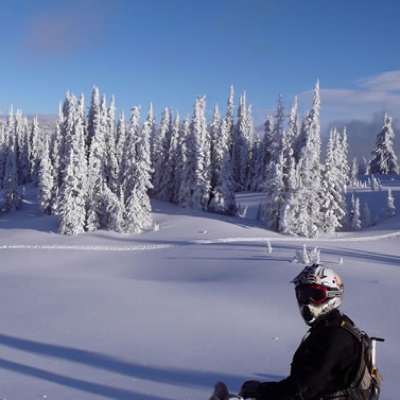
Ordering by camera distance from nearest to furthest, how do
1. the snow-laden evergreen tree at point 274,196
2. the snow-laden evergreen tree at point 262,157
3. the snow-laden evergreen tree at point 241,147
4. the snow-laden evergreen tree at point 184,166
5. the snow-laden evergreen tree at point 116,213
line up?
the snow-laden evergreen tree at point 116,213, the snow-laden evergreen tree at point 274,196, the snow-laden evergreen tree at point 184,166, the snow-laden evergreen tree at point 262,157, the snow-laden evergreen tree at point 241,147

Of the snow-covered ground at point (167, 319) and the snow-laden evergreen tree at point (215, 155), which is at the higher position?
the snow-laden evergreen tree at point (215, 155)

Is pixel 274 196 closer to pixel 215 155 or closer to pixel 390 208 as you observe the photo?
pixel 215 155

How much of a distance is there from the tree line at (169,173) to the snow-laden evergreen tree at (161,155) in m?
0.14

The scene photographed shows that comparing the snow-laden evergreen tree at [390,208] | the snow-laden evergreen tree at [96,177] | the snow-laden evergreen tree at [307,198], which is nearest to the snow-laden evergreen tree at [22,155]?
the snow-laden evergreen tree at [96,177]

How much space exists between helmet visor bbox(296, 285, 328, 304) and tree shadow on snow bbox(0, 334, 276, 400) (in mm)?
5907

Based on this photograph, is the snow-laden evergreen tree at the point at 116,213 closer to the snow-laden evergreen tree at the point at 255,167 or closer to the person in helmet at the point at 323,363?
the snow-laden evergreen tree at the point at 255,167

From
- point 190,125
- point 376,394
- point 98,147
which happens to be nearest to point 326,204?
point 190,125

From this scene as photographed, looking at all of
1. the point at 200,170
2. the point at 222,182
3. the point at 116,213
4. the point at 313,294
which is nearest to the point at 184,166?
the point at 200,170

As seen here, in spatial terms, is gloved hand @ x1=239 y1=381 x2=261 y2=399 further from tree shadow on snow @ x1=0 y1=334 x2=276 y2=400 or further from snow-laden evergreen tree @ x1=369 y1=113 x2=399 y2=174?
snow-laden evergreen tree @ x1=369 y1=113 x2=399 y2=174

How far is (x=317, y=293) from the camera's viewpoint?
140 inches

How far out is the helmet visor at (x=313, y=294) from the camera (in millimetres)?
3557

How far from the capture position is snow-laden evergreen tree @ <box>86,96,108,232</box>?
45.8 m

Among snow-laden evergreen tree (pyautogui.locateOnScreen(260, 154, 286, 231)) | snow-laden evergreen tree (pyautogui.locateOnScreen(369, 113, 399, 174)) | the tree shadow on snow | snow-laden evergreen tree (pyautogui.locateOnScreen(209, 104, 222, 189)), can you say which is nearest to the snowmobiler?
the tree shadow on snow

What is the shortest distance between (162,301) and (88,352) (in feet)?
20.6
